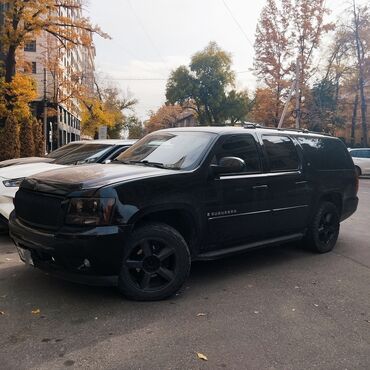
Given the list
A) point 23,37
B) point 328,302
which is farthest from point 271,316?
point 23,37

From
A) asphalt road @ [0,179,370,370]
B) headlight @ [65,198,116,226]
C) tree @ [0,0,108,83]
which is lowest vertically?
asphalt road @ [0,179,370,370]

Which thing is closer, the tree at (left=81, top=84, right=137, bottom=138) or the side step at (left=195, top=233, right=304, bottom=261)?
the side step at (left=195, top=233, right=304, bottom=261)

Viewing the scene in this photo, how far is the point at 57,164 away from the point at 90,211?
3878mm

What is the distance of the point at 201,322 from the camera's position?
3766 millimetres

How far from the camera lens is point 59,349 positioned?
3229 mm

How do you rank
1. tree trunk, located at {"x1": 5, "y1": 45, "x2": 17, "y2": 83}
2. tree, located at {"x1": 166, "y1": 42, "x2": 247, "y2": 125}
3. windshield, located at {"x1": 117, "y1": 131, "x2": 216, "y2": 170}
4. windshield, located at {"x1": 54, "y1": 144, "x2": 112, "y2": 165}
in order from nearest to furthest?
windshield, located at {"x1": 117, "y1": 131, "x2": 216, "y2": 170} < windshield, located at {"x1": 54, "y1": 144, "x2": 112, "y2": 165} < tree trunk, located at {"x1": 5, "y1": 45, "x2": 17, "y2": 83} < tree, located at {"x1": 166, "y1": 42, "x2": 247, "y2": 125}

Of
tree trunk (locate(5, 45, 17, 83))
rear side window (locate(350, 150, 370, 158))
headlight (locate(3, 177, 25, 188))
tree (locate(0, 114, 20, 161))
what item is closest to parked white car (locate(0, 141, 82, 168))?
headlight (locate(3, 177, 25, 188))

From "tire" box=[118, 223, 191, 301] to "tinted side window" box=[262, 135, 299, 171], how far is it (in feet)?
5.87

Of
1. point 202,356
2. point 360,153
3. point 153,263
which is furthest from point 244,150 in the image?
point 360,153

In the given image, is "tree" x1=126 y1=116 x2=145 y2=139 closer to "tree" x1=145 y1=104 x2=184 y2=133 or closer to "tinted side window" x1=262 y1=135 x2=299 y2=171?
"tree" x1=145 y1=104 x2=184 y2=133

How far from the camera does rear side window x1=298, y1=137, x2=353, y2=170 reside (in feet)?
19.9

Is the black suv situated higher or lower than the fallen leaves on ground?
higher

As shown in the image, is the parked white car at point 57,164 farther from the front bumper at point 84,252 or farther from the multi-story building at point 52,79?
the multi-story building at point 52,79

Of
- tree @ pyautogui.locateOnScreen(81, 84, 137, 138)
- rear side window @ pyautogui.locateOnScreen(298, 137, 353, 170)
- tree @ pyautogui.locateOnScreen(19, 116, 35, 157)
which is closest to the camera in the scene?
rear side window @ pyautogui.locateOnScreen(298, 137, 353, 170)
